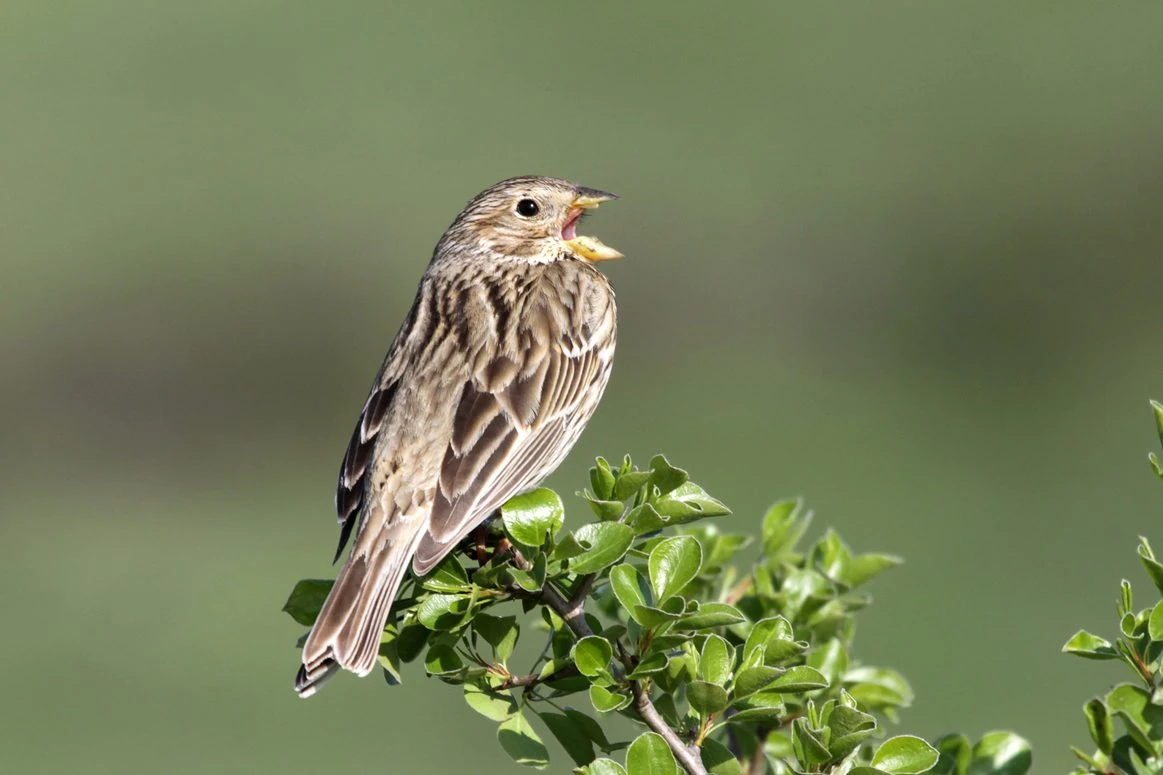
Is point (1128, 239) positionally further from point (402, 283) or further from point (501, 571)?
point (501, 571)

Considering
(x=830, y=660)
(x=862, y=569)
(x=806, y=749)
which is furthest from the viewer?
(x=862, y=569)

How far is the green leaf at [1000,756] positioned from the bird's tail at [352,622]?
106cm

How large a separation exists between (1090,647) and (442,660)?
1.05 meters

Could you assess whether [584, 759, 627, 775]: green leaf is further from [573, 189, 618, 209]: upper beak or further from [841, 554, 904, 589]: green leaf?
[573, 189, 618, 209]: upper beak

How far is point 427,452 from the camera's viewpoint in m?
3.57

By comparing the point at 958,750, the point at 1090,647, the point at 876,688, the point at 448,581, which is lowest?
the point at 876,688

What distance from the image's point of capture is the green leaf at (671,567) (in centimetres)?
272

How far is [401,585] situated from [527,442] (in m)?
0.54

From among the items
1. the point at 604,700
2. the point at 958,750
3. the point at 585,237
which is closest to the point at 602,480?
the point at 604,700

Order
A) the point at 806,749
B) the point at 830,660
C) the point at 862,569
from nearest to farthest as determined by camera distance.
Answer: the point at 806,749 → the point at 830,660 → the point at 862,569

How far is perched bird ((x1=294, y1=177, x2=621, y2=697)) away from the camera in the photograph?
3166mm

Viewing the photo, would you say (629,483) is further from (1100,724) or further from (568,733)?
(1100,724)

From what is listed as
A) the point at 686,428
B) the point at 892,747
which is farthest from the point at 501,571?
the point at 686,428

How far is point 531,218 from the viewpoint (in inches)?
182
